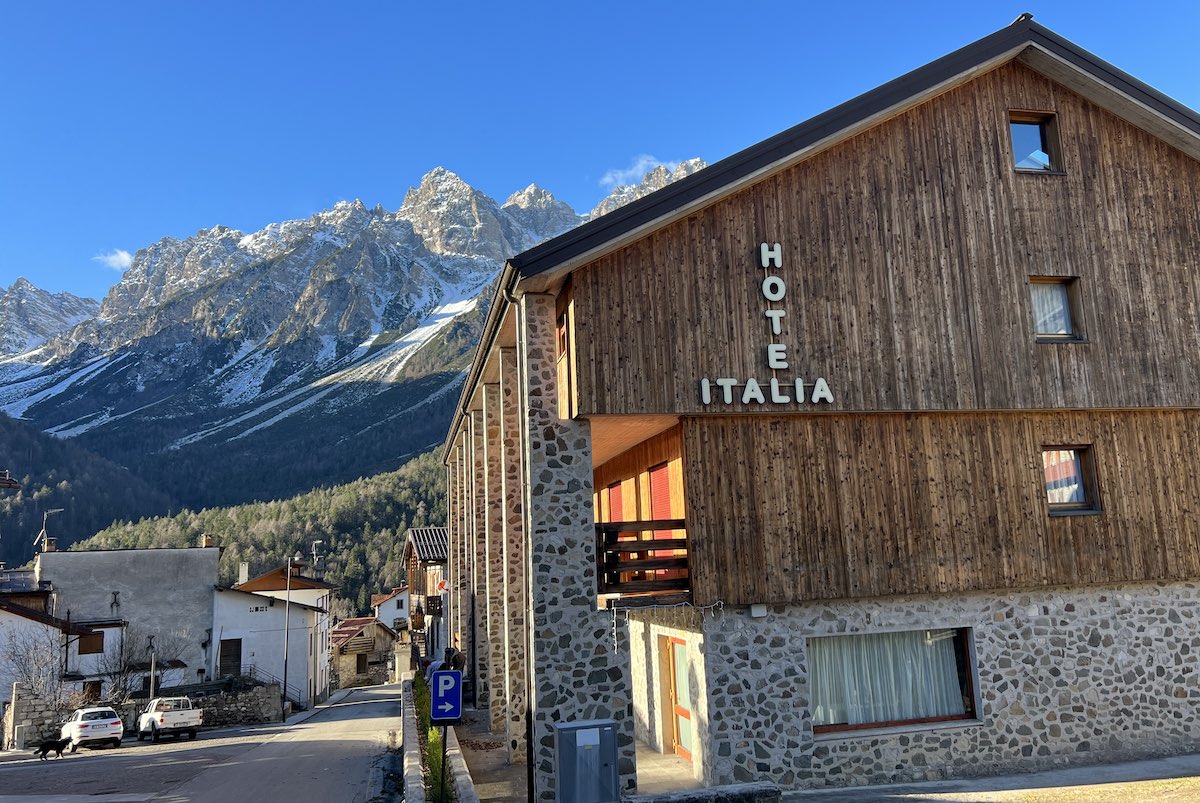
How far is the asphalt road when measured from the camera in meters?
16.2

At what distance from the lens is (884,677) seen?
13062 mm

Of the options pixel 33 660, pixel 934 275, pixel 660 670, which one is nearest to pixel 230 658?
pixel 33 660

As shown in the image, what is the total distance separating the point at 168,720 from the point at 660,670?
74.8 feet

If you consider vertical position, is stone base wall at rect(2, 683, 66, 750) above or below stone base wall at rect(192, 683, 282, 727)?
above

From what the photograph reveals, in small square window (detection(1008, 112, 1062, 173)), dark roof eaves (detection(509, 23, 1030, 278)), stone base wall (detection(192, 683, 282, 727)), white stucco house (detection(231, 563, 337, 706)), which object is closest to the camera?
dark roof eaves (detection(509, 23, 1030, 278))

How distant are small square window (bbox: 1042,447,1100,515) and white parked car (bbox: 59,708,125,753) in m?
28.6

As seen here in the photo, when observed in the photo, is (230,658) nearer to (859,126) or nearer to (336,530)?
(859,126)

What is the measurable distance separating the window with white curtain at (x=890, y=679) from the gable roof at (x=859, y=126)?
6726 millimetres

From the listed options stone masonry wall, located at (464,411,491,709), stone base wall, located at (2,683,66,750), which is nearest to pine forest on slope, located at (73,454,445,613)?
stone base wall, located at (2,683,66,750)

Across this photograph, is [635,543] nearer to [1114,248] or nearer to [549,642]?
[549,642]

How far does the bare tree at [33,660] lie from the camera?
33562 mm

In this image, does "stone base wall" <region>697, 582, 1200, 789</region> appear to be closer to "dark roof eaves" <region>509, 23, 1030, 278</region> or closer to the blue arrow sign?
the blue arrow sign

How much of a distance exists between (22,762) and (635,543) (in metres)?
22.3

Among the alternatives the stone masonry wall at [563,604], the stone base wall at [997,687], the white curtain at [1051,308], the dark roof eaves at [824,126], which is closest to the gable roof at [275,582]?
the stone masonry wall at [563,604]
